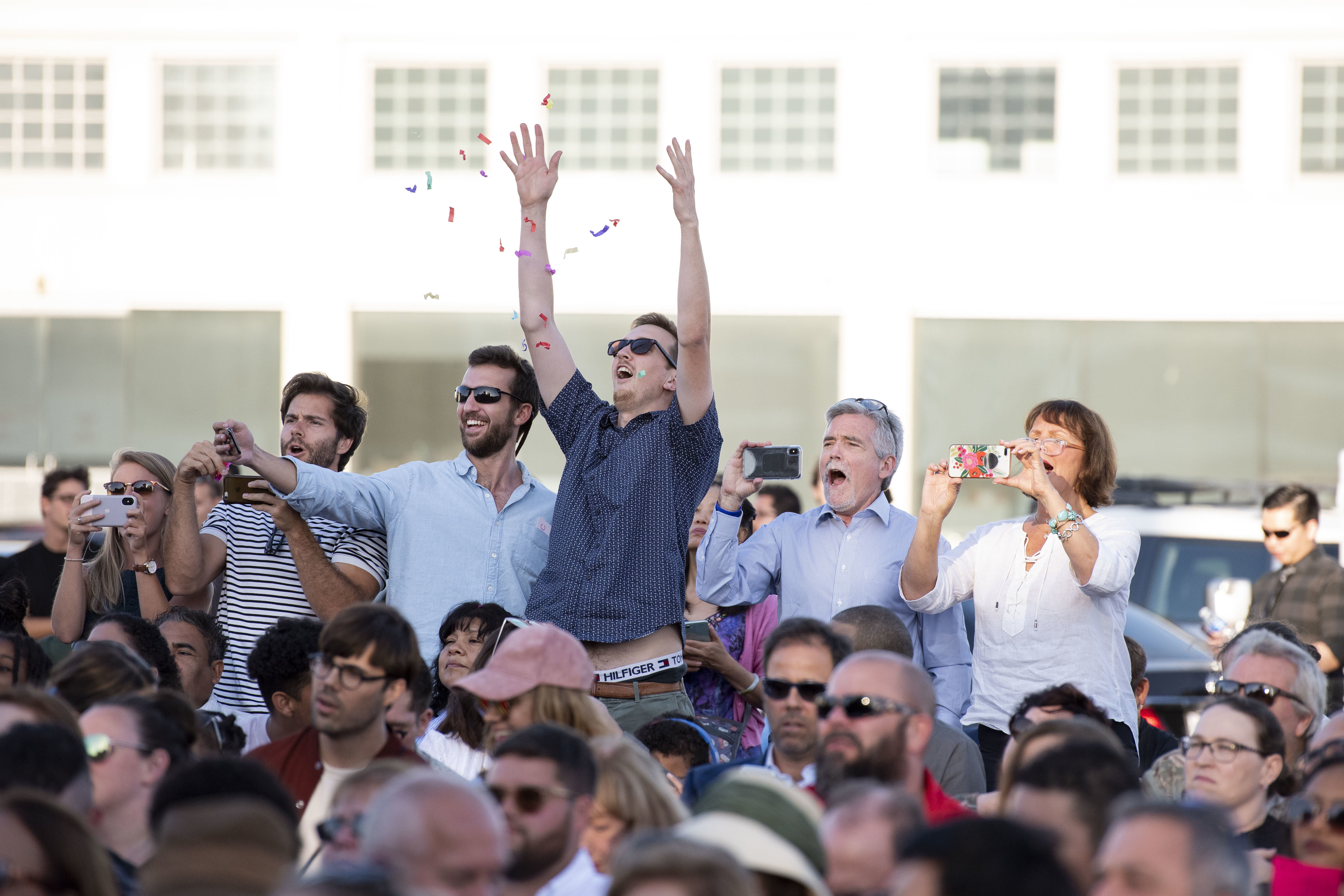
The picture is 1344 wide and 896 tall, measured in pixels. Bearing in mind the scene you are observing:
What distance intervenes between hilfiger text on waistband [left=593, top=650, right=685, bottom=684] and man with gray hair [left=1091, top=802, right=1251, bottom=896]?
2251mm

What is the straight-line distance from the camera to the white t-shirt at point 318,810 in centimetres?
358

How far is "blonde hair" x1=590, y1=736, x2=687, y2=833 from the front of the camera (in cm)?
354

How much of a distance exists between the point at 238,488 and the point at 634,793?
224 centimetres

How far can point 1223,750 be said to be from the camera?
13.7 ft

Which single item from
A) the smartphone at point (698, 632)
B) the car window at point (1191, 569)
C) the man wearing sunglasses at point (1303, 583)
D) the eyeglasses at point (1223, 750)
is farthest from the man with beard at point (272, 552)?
the car window at point (1191, 569)

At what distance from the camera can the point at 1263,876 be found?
3744 mm

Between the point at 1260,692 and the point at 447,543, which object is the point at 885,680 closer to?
the point at 1260,692

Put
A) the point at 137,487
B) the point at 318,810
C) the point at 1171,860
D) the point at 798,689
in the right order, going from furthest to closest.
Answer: the point at 137,487 → the point at 798,689 → the point at 318,810 → the point at 1171,860

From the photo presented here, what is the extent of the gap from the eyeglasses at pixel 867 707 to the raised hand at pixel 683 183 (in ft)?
5.70

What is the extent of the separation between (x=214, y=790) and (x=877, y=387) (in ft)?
40.4

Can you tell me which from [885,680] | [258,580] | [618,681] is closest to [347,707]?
[618,681]

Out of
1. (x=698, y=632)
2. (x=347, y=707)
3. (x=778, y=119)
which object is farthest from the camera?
(x=778, y=119)

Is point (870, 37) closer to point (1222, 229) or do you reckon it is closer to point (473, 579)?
point (1222, 229)

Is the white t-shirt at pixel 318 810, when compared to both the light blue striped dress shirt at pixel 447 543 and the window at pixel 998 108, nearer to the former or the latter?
the light blue striped dress shirt at pixel 447 543
